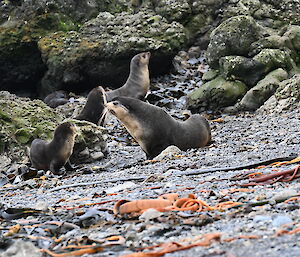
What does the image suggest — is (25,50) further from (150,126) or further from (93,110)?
(150,126)

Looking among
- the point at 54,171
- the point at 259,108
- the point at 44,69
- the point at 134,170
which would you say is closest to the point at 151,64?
the point at 44,69

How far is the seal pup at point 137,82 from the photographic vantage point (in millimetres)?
13656

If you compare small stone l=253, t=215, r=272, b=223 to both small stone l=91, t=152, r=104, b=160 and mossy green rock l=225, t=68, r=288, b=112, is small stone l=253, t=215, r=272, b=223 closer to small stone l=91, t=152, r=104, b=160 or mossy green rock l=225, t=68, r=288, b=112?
small stone l=91, t=152, r=104, b=160

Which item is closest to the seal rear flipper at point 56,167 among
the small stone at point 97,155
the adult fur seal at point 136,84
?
the small stone at point 97,155

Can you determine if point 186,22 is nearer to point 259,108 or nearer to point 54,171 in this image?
point 259,108

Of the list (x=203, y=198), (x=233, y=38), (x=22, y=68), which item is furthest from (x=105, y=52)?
(x=203, y=198)

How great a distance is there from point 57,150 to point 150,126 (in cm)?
146

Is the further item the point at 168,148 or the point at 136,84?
the point at 136,84

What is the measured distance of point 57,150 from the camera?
7754 millimetres

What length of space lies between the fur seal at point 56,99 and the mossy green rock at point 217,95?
3.75 m

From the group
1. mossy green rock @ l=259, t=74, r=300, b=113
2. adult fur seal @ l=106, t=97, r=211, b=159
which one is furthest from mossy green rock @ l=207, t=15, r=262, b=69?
adult fur seal @ l=106, t=97, r=211, b=159

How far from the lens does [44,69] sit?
56.6 ft

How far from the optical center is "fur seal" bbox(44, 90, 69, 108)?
14.6m

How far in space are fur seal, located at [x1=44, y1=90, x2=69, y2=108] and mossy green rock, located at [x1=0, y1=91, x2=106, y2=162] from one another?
482 cm
